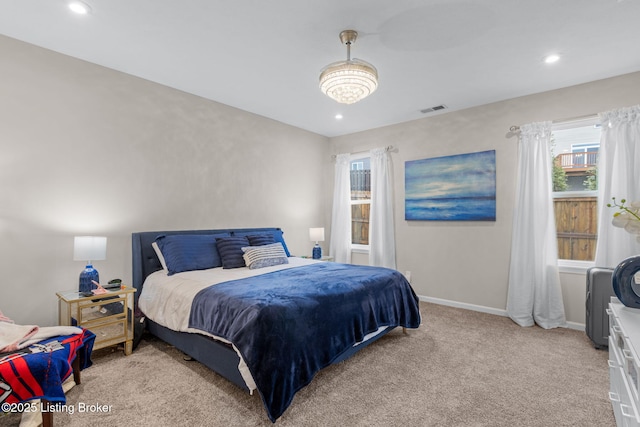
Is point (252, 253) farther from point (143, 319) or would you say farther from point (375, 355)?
point (375, 355)

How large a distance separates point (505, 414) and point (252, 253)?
99.2 inches

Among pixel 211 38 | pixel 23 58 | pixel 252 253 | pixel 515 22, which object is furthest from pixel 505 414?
pixel 23 58

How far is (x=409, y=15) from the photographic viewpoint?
2266mm

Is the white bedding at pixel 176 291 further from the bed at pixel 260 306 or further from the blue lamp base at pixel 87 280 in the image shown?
the blue lamp base at pixel 87 280

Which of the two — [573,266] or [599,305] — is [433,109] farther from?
[599,305]

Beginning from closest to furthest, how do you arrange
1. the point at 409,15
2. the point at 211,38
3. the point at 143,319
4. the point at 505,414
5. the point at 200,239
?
the point at 505,414 < the point at 409,15 < the point at 211,38 < the point at 143,319 < the point at 200,239

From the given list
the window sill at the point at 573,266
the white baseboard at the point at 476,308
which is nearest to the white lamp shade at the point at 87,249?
the white baseboard at the point at 476,308

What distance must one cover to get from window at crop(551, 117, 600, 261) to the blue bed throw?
2.19 metres

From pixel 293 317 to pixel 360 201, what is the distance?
354 centimetres

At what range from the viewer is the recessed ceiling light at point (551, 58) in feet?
9.14

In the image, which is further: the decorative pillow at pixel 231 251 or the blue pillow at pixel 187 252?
the decorative pillow at pixel 231 251

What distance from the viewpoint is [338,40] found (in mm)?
2576

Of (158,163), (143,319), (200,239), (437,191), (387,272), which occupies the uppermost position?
(158,163)

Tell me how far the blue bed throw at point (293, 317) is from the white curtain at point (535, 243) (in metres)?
1.62
